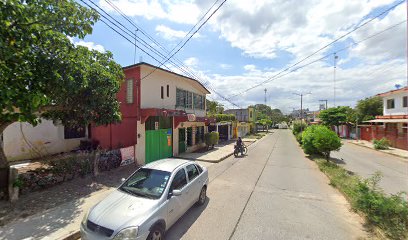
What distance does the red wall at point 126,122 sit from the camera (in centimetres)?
1188

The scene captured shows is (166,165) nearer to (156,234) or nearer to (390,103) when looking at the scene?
Result: (156,234)

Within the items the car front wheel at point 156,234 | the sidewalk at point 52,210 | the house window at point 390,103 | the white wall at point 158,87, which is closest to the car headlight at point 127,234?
Result: the car front wheel at point 156,234

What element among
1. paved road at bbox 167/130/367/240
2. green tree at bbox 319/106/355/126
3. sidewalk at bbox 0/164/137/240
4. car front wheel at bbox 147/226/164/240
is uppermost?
green tree at bbox 319/106/355/126

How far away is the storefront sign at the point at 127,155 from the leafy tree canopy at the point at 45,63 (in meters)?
3.22

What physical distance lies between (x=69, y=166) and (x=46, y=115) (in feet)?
7.04

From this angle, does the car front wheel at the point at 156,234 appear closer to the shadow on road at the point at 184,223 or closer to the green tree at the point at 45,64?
the shadow on road at the point at 184,223

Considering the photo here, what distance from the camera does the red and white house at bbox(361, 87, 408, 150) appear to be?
21.7 m

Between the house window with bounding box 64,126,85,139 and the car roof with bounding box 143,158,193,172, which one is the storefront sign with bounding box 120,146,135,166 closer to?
the house window with bounding box 64,126,85,139

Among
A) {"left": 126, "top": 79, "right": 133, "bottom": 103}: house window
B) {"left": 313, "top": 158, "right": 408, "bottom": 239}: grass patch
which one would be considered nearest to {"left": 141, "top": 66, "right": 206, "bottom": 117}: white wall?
{"left": 126, "top": 79, "right": 133, "bottom": 103}: house window

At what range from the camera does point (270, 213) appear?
236 inches

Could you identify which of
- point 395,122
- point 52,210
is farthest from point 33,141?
point 395,122

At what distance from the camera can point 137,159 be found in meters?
Answer: 11.4

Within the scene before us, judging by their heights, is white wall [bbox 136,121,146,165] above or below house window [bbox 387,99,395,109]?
below

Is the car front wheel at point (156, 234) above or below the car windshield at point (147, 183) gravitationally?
below
